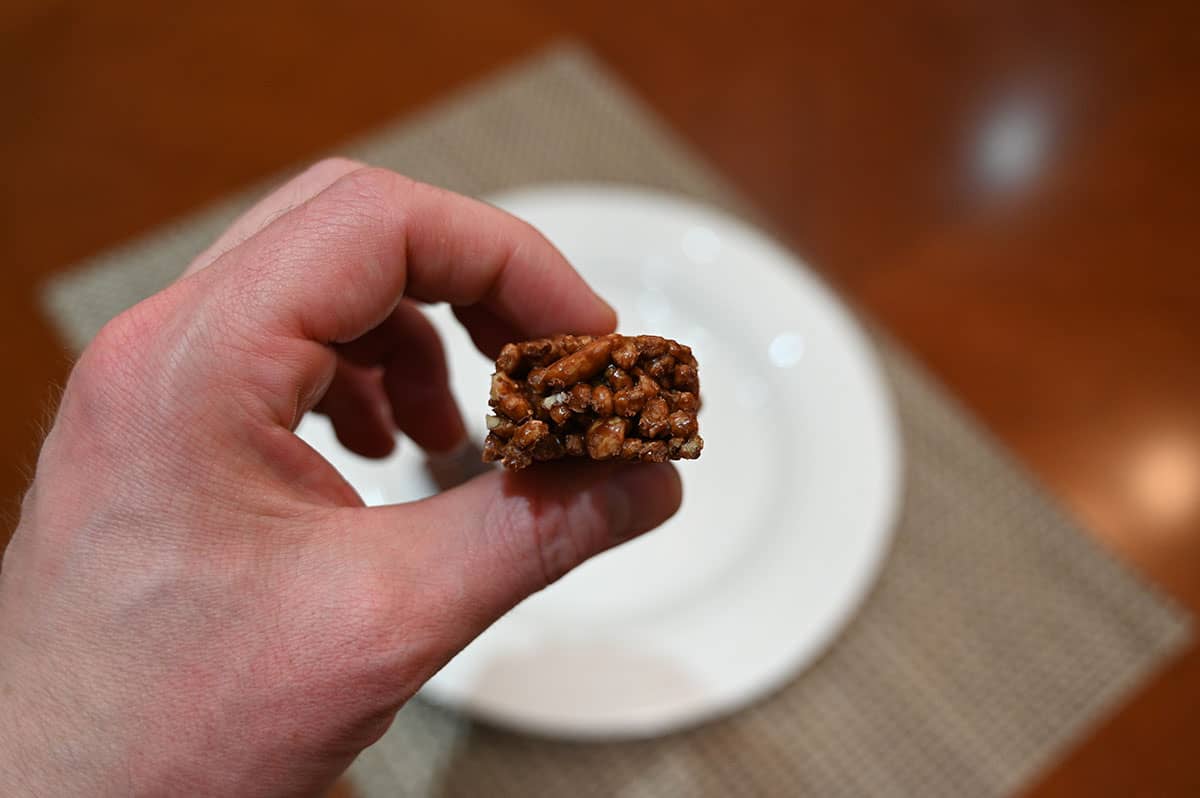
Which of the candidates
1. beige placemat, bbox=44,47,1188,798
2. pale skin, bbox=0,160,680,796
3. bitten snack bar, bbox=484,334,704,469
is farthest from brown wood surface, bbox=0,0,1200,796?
bitten snack bar, bbox=484,334,704,469

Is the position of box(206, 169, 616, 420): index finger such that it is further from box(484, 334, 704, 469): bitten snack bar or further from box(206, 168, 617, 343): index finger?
box(484, 334, 704, 469): bitten snack bar

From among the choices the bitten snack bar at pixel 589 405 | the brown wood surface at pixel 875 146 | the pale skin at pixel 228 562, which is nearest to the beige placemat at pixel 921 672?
the brown wood surface at pixel 875 146

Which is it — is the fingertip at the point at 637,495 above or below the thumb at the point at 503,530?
below

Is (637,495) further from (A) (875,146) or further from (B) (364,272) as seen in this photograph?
(A) (875,146)

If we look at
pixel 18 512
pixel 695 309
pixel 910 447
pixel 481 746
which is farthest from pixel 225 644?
pixel 910 447

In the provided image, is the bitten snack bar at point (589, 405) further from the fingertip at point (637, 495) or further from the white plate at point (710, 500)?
the white plate at point (710, 500)

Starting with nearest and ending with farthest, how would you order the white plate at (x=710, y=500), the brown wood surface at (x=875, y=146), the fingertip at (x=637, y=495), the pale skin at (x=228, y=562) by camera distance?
the pale skin at (x=228, y=562)
the fingertip at (x=637, y=495)
the white plate at (x=710, y=500)
the brown wood surface at (x=875, y=146)

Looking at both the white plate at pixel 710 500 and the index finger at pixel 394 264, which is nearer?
the index finger at pixel 394 264
